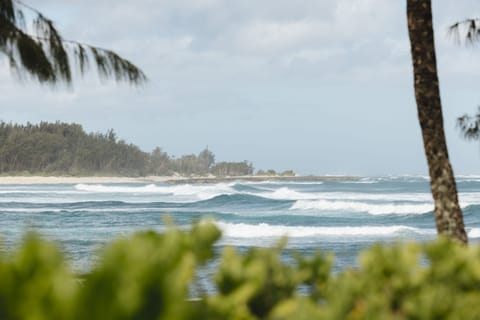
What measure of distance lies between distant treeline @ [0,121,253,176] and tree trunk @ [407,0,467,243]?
101 meters

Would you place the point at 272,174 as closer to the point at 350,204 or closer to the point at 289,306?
the point at 350,204

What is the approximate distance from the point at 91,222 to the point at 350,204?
16.0m

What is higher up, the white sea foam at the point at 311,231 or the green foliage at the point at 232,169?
the green foliage at the point at 232,169

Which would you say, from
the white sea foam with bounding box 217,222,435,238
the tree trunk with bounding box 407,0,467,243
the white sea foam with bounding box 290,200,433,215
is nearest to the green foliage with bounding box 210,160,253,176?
the white sea foam with bounding box 290,200,433,215

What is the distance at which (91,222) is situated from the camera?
3341 cm

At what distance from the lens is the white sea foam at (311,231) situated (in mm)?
28312

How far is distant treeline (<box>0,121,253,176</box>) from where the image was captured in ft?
342

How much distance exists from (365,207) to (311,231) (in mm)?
13037

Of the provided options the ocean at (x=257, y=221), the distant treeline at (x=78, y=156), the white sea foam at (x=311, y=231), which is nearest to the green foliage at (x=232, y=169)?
the distant treeline at (x=78, y=156)

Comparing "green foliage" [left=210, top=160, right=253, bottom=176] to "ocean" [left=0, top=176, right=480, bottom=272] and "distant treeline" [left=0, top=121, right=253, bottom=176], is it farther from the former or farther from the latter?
"ocean" [left=0, top=176, right=480, bottom=272]

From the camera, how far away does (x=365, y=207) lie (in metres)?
41.3

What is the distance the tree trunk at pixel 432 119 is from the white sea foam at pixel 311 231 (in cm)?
2207

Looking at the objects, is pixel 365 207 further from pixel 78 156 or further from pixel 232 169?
pixel 232 169

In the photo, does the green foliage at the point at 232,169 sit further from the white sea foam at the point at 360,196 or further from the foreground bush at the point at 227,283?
the foreground bush at the point at 227,283
